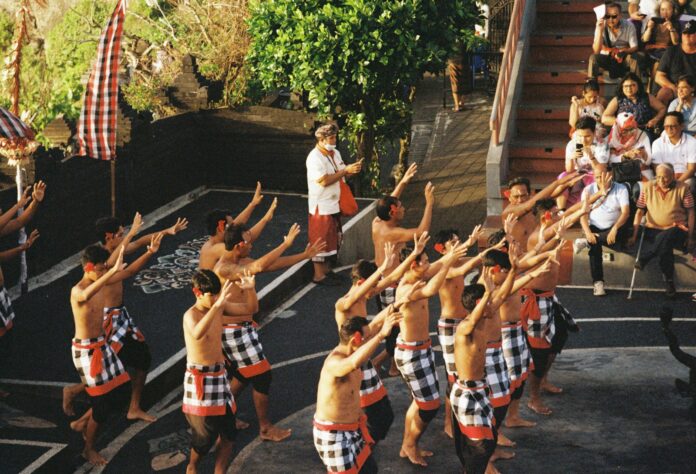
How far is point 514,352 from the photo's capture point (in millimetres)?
11219

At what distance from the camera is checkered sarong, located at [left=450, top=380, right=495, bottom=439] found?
32.4 ft

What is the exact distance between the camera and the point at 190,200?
65.8 ft

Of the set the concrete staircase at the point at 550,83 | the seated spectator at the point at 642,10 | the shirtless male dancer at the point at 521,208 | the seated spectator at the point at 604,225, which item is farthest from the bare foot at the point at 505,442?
the seated spectator at the point at 642,10

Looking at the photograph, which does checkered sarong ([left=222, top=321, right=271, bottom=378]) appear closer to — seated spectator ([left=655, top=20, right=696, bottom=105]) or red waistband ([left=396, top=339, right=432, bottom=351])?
red waistband ([left=396, top=339, right=432, bottom=351])

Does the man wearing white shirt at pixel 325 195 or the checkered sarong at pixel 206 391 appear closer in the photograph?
the checkered sarong at pixel 206 391

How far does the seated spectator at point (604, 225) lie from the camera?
15539 millimetres

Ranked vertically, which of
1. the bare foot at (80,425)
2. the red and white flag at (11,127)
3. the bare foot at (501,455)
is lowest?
the bare foot at (501,455)

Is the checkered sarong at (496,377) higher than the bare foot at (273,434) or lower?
higher

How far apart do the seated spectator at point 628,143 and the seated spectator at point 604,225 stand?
614 mm

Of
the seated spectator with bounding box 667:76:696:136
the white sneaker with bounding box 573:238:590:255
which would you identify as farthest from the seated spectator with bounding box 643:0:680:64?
the white sneaker with bounding box 573:238:590:255

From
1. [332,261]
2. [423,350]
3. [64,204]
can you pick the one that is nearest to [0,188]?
[64,204]

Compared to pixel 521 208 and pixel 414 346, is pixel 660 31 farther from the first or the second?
pixel 414 346

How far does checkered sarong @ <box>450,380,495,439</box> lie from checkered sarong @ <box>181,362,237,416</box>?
2.00 meters

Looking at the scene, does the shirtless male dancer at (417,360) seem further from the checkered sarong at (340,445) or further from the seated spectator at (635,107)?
the seated spectator at (635,107)
